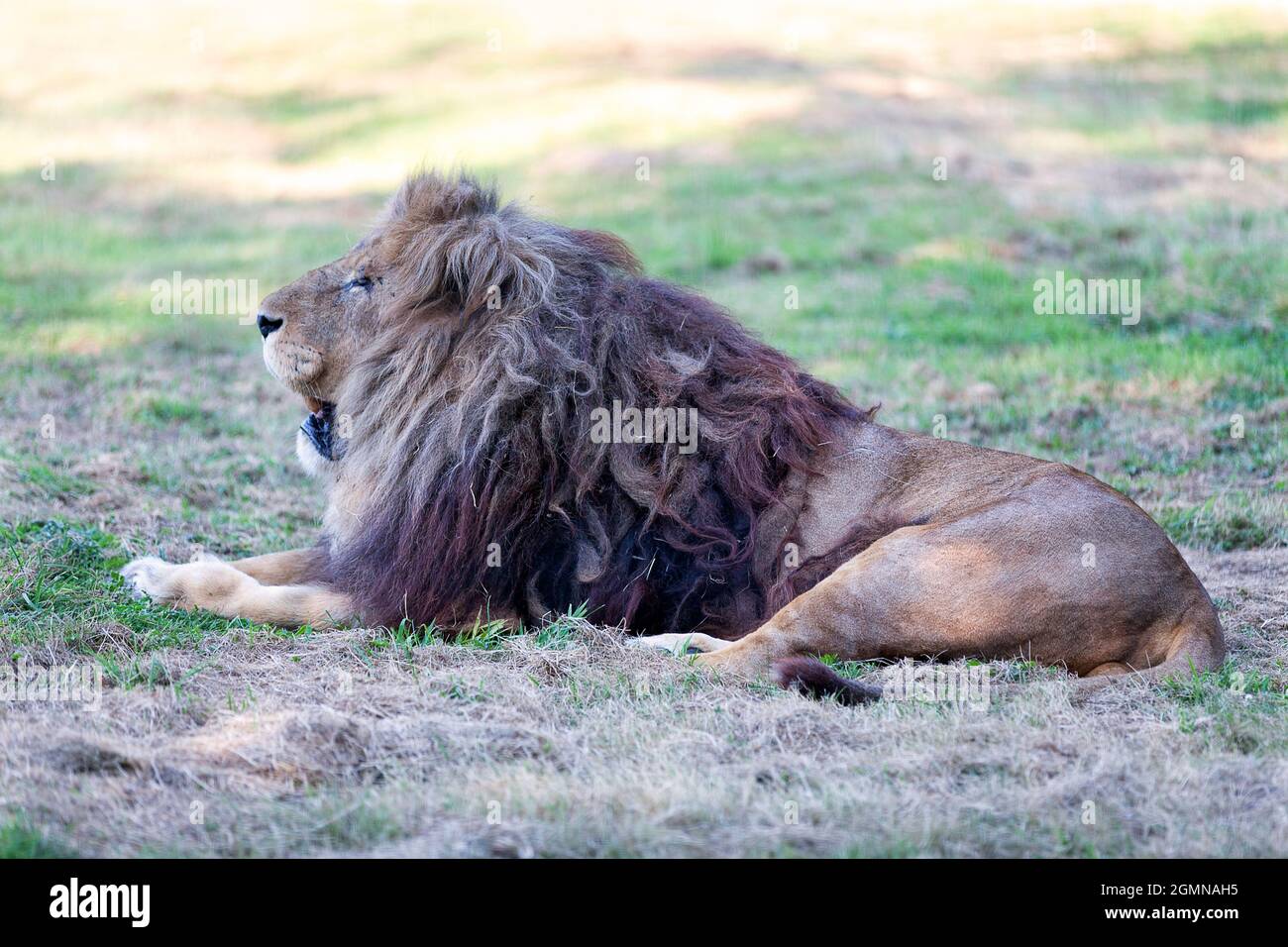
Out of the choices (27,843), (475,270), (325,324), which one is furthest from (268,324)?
(27,843)

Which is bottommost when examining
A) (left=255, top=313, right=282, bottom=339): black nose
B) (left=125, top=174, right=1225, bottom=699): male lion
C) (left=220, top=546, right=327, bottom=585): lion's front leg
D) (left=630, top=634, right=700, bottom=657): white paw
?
(left=220, top=546, right=327, bottom=585): lion's front leg

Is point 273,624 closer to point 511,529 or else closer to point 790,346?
point 511,529

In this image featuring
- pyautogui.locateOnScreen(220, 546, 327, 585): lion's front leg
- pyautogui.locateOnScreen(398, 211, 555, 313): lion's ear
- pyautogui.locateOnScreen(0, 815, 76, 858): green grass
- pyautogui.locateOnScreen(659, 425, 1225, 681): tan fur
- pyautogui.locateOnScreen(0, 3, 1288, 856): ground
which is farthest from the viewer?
pyautogui.locateOnScreen(220, 546, 327, 585): lion's front leg

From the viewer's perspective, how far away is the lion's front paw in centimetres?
495

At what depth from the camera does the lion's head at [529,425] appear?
4699 mm

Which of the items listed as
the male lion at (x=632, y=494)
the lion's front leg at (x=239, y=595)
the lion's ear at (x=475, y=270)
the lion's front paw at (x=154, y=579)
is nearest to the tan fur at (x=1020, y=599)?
the male lion at (x=632, y=494)

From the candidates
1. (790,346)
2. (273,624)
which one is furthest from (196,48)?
(273,624)

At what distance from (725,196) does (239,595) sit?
31.2ft

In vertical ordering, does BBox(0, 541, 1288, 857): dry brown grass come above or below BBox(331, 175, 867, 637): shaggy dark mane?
below

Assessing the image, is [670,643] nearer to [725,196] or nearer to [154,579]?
[154,579]

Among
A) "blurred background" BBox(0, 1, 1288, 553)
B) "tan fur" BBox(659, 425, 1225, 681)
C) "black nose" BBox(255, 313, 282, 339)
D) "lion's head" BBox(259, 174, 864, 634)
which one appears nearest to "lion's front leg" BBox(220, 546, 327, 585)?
"lion's head" BBox(259, 174, 864, 634)

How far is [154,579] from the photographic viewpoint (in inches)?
196

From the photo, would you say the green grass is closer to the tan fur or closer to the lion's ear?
the tan fur
